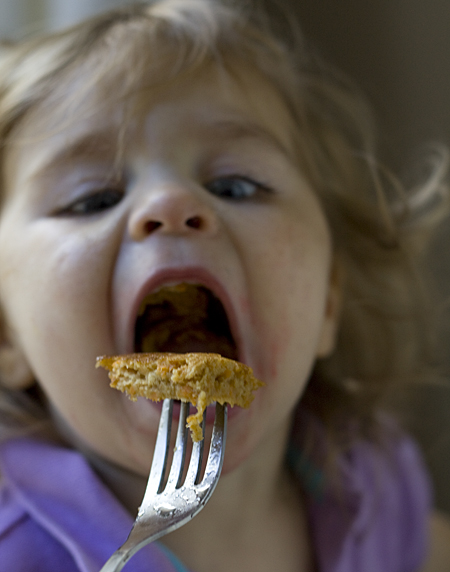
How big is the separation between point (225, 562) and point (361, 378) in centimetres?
50

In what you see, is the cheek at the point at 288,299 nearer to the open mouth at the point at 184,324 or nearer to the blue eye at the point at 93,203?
the open mouth at the point at 184,324

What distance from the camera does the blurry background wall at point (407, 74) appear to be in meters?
1.38

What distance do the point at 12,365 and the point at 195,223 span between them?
39cm

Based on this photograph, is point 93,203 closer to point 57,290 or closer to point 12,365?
point 57,290

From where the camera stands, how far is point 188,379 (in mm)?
556

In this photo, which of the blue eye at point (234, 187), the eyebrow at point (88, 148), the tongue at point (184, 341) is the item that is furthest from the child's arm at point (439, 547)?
the eyebrow at point (88, 148)

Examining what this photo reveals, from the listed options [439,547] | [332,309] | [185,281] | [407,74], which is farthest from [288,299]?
[407,74]

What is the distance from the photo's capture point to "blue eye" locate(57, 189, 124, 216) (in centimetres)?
75

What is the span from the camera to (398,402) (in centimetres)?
135

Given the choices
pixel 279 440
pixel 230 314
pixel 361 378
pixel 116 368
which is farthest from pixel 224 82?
pixel 361 378

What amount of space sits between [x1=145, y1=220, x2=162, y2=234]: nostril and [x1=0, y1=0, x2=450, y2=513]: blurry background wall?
850 mm

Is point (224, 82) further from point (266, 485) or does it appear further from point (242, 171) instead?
point (266, 485)

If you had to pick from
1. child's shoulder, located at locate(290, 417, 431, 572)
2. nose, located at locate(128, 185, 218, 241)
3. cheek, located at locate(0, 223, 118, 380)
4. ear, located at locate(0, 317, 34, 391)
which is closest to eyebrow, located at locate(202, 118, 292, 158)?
nose, located at locate(128, 185, 218, 241)

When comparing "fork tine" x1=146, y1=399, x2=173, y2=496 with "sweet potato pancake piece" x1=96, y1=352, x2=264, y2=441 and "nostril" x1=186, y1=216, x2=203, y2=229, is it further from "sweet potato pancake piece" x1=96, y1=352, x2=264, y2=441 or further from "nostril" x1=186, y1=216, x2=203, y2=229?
"nostril" x1=186, y1=216, x2=203, y2=229
